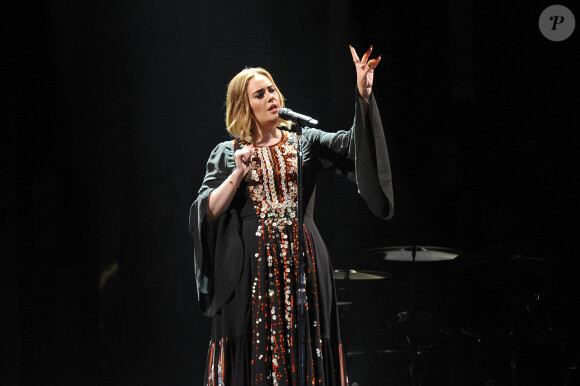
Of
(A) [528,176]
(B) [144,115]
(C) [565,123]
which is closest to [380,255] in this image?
(A) [528,176]

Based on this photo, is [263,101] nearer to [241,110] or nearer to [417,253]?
[241,110]

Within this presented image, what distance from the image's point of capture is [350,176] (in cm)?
270

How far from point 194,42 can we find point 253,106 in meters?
1.12

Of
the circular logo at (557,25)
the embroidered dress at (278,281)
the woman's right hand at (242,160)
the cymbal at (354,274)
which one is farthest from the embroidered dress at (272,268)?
the circular logo at (557,25)

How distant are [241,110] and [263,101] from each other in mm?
92

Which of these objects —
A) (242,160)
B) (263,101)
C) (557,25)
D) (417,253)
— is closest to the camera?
(242,160)

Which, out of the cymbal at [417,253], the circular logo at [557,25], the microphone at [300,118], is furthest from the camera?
the circular logo at [557,25]

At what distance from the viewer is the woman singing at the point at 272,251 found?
2.49 m

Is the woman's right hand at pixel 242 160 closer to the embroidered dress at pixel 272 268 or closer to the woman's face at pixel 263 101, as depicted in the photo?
the embroidered dress at pixel 272 268

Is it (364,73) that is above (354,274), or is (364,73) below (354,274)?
above

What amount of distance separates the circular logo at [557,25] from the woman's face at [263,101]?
62.8 inches

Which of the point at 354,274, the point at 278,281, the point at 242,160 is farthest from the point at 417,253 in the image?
the point at 242,160

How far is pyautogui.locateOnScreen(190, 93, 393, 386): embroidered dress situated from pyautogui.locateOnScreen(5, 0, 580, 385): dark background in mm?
1041

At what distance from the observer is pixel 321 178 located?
3.70m
